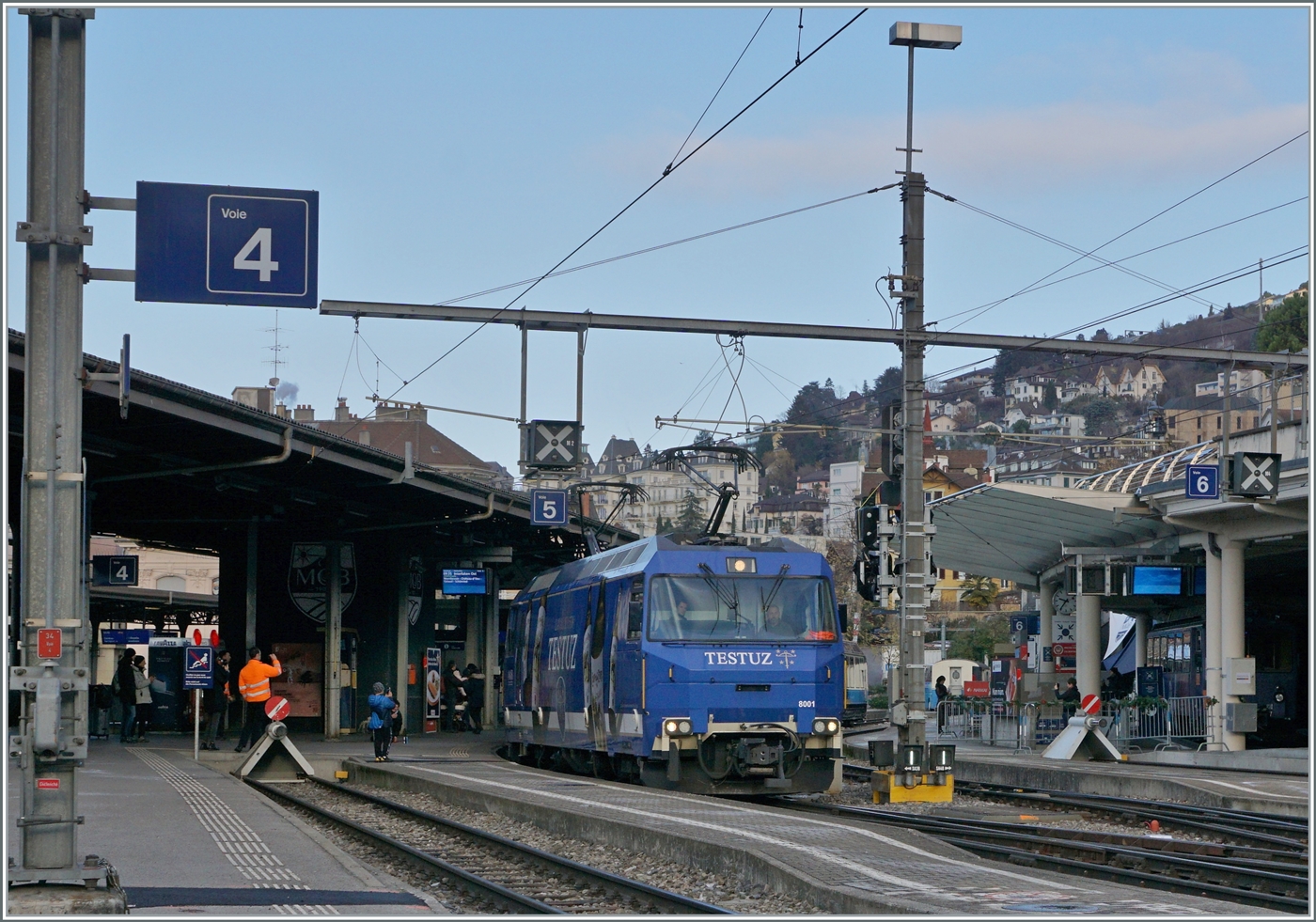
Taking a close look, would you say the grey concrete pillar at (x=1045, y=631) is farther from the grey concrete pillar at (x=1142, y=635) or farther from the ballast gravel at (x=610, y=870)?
the ballast gravel at (x=610, y=870)

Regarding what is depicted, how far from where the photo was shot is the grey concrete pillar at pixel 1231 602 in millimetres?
29906

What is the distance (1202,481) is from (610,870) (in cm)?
1598

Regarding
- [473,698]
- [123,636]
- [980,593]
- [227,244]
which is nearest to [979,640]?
[980,593]

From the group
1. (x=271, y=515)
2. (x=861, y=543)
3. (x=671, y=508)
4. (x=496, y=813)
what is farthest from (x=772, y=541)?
(x=671, y=508)

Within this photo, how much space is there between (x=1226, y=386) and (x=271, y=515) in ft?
65.6

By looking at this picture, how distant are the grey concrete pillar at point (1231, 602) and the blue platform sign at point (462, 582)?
16512 mm

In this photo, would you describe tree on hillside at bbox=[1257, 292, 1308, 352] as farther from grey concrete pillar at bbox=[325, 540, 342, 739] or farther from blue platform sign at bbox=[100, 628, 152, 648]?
blue platform sign at bbox=[100, 628, 152, 648]

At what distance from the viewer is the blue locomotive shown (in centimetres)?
1947

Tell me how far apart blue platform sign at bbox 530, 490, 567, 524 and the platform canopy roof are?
6.79 m

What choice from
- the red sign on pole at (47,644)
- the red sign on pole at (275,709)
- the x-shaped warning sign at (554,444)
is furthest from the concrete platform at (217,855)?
the x-shaped warning sign at (554,444)

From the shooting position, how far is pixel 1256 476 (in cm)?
2467

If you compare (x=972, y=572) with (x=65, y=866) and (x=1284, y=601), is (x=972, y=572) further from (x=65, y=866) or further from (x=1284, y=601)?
(x=65, y=866)

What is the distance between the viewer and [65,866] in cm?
982

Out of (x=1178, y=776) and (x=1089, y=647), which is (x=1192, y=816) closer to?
(x=1178, y=776)
